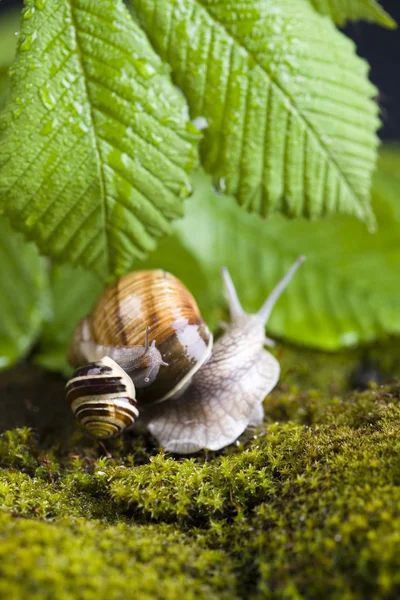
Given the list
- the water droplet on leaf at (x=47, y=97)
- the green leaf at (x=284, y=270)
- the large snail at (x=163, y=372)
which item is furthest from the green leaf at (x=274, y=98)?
the green leaf at (x=284, y=270)

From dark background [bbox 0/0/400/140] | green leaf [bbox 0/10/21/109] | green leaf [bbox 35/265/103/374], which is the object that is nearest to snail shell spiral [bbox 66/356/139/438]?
green leaf [bbox 35/265/103/374]

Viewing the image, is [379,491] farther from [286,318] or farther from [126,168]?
[286,318]

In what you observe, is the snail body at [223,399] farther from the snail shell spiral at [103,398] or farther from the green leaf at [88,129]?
the green leaf at [88,129]

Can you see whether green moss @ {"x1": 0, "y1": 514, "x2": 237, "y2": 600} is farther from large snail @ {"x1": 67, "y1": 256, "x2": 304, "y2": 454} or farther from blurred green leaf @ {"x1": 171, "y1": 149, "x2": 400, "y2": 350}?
blurred green leaf @ {"x1": 171, "y1": 149, "x2": 400, "y2": 350}

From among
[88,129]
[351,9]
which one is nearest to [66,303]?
[88,129]

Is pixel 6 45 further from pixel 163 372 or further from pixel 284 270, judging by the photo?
pixel 163 372

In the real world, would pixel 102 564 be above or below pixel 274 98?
below

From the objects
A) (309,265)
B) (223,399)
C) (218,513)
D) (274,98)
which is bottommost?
(309,265)

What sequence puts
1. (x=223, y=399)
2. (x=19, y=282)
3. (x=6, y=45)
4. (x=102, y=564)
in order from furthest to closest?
(x=6, y=45) → (x=19, y=282) → (x=223, y=399) → (x=102, y=564)
